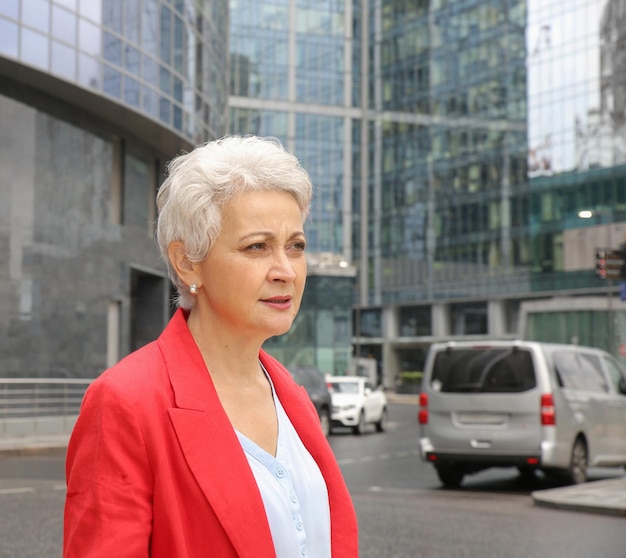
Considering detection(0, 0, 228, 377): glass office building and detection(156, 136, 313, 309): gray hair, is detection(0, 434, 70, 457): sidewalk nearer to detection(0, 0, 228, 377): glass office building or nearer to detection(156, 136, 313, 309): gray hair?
detection(0, 0, 228, 377): glass office building

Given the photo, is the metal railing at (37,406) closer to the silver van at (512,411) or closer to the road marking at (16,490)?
the road marking at (16,490)

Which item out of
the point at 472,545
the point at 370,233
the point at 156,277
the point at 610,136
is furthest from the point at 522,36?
the point at 472,545

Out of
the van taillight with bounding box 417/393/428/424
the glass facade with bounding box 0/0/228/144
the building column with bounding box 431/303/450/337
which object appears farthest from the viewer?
the building column with bounding box 431/303/450/337

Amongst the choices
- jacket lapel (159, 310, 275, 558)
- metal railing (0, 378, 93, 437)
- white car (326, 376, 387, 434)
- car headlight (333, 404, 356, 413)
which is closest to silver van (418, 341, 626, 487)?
jacket lapel (159, 310, 275, 558)

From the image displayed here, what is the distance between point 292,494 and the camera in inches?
94.9

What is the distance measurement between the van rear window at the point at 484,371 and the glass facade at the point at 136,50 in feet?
51.2

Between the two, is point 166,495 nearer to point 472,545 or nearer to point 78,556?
point 78,556

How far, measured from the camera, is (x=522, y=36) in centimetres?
7175

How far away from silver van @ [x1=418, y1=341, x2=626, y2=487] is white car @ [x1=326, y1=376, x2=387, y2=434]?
12.3 metres

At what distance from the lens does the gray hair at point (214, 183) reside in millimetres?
2461

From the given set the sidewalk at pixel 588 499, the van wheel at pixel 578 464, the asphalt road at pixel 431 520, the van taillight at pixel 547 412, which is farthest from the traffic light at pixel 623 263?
the sidewalk at pixel 588 499

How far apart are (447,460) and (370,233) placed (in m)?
71.5

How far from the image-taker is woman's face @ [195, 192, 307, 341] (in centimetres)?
247

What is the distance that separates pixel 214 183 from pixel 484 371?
12.2 m
